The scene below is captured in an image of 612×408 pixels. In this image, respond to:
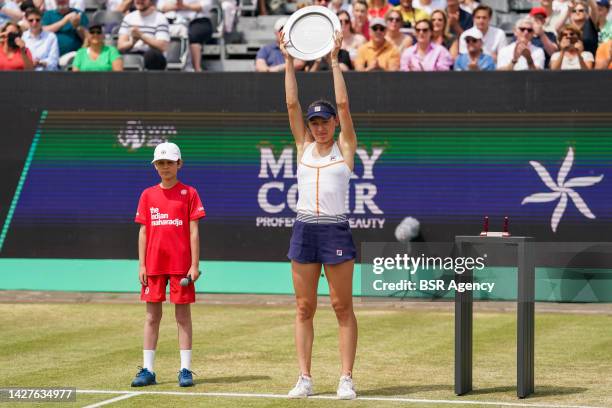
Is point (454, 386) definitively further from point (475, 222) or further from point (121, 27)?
point (121, 27)

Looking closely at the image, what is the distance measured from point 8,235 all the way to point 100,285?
5.02ft

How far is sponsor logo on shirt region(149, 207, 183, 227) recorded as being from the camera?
33.4ft

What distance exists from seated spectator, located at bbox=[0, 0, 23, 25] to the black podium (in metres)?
13.8

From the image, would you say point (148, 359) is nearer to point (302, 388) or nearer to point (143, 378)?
point (143, 378)

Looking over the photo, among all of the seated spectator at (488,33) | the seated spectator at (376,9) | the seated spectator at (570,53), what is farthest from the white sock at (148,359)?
the seated spectator at (376,9)

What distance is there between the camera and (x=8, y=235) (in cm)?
1775

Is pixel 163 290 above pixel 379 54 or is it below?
below

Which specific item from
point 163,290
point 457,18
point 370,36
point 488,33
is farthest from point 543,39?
point 163,290

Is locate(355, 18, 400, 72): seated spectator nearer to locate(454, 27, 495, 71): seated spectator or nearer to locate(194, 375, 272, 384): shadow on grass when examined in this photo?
locate(454, 27, 495, 71): seated spectator

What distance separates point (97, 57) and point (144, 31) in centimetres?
113

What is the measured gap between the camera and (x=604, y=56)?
17.2m

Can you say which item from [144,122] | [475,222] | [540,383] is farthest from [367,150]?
[540,383]

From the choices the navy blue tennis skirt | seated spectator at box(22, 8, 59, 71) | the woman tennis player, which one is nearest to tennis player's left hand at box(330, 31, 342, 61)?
the woman tennis player

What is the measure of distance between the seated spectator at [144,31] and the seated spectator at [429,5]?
3.93 m
